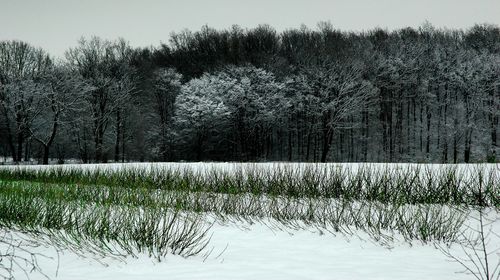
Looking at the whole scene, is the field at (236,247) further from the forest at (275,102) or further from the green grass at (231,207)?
the forest at (275,102)

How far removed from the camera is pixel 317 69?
128ft


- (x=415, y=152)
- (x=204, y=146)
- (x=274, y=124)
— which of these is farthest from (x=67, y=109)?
(x=415, y=152)

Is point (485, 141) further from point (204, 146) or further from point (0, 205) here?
point (0, 205)

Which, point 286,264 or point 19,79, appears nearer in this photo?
point 286,264

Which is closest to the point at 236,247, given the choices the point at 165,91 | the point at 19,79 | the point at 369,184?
the point at 369,184

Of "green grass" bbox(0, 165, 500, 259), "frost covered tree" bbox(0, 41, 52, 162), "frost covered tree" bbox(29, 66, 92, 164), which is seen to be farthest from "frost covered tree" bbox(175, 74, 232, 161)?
"green grass" bbox(0, 165, 500, 259)

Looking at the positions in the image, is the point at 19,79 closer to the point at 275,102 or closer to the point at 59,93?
the point at 59,93

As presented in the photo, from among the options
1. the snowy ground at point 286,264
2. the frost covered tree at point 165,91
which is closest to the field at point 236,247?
the snowy ground at point 286,264

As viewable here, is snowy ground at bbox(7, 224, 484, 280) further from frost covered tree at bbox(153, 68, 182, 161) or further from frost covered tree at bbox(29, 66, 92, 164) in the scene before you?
frost covered tree at bbox(153, 68, 182, 161)

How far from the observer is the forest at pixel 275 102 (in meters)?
38.2

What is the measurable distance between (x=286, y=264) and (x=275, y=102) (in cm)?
3601

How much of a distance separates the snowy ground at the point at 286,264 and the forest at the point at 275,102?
96.1ft

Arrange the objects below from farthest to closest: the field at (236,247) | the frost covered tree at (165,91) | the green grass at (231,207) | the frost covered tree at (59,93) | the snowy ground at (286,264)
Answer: the frost covered tree at (165,91) → the frost covered tree at (59,93) → the green grass at (231,207) → the field at (236,247) → the snowy ground at (286,264)

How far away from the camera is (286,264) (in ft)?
20.6
